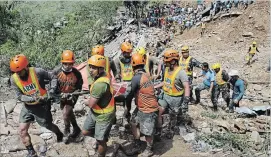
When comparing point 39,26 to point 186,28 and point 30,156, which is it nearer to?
point 186,28

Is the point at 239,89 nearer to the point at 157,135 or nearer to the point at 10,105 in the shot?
the point at 157,135

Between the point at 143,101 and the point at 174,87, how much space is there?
0.85 metres

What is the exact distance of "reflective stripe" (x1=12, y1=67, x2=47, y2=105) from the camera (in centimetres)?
→ 522

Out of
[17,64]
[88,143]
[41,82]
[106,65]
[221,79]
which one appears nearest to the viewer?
[17,64]

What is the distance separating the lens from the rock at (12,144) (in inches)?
244

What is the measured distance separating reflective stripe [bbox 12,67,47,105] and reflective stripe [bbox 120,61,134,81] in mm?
1901

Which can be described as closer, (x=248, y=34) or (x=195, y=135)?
(x=195, y=135)

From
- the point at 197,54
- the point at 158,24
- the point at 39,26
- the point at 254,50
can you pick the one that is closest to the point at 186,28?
the point at 158,24

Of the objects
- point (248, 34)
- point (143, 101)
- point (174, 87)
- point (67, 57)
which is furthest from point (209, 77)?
point (248, 34)

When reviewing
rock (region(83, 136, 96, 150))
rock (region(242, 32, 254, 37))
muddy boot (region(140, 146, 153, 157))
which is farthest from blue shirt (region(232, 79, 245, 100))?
rock (region(242, 32, 254, 37))

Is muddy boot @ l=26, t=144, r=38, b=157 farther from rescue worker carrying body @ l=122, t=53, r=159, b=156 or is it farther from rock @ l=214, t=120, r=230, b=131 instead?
rock @ l=214, t=120, r=230, b=131

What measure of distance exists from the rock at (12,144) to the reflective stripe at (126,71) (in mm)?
2298

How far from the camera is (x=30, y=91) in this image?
5289 mm

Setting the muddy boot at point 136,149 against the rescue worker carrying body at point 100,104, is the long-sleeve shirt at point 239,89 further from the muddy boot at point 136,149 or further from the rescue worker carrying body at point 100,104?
the rescue worker carrying body at point 100,104
